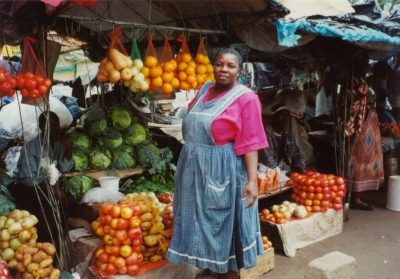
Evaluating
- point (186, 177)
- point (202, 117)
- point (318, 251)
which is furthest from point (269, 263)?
point (202, 117)

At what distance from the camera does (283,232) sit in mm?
4391

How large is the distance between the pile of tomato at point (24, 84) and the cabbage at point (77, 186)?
168cm

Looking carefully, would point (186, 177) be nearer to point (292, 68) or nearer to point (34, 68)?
point (34, 68)

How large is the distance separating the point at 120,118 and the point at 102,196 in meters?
1.52

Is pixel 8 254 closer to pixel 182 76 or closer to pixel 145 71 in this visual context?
pixel 145 71

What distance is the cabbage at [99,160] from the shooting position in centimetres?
492

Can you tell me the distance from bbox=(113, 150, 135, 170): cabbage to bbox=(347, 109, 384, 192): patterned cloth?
11.4ft

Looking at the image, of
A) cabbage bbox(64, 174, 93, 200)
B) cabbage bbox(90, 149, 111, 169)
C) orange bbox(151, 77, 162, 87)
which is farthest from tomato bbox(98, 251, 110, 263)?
cabbage bbox(90, 149, 111, 169)

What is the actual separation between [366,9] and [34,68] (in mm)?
4931

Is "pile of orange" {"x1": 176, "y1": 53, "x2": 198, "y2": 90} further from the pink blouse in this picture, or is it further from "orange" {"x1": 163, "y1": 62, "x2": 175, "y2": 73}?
the pink blouse

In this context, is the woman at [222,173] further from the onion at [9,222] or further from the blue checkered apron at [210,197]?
the onion at [9,222]

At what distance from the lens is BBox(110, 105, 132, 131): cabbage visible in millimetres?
5367

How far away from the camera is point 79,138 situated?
16.7 ft

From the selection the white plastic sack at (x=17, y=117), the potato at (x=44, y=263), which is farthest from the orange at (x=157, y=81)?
the white plastic sack at (x=17, y=117)
